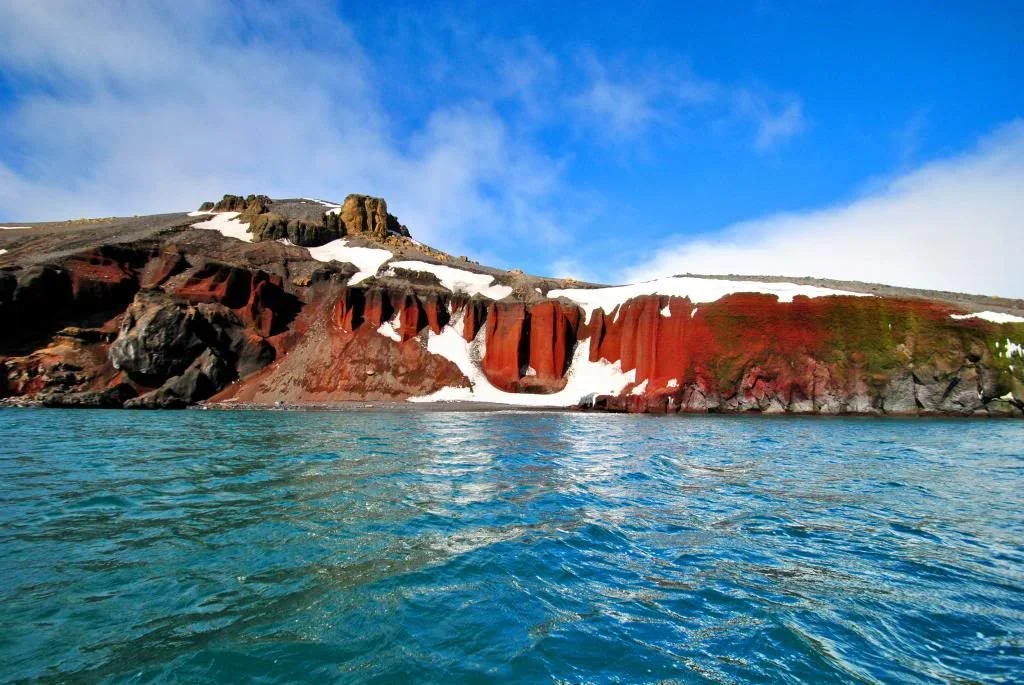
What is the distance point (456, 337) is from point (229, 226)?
42966 mm

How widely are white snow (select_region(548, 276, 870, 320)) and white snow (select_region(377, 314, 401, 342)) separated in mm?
19779

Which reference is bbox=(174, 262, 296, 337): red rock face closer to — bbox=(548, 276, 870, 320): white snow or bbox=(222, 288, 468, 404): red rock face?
bbox=(222, 288, 468, 404): red rock face

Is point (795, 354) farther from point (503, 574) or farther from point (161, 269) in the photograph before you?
point (161, 269)

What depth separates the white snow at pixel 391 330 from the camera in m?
61.0

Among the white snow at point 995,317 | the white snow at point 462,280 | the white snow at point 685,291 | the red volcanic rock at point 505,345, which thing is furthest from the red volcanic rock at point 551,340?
the white snow at point 995,317

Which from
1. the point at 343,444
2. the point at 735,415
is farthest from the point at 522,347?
the point at 343,444

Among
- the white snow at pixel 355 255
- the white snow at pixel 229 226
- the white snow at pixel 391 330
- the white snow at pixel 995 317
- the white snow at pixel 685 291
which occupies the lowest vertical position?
the white snow at pixel 391 330

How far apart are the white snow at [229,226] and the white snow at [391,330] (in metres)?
28.6

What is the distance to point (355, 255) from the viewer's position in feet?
251

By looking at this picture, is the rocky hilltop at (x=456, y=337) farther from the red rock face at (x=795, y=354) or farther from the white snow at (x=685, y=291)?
the white snow at (x=685, y=291)

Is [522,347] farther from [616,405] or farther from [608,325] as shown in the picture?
[616,405]

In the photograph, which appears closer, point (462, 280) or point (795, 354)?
point (795, 354)

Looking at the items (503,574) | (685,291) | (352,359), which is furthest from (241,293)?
(503,574)

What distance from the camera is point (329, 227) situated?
82438 millimetres
